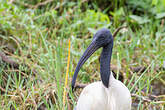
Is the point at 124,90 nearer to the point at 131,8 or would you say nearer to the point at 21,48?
the point at 21,48

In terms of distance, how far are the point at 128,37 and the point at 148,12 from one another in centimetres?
90

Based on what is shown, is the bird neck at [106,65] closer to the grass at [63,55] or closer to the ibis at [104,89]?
the ibis at [104,89]

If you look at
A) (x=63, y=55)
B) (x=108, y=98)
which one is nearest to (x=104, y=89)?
(x=108, y=98)

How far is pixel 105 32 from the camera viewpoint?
8.01 ft

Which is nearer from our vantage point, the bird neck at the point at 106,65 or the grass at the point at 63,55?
the bird neck at the point at 106,65

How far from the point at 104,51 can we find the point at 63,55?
1273 millimetres

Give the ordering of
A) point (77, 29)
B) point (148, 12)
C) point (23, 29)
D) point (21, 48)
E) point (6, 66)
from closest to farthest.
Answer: point (6, 66) < point (21, 48) < point (23, 29) < point (77, 29) < point (148, 12)

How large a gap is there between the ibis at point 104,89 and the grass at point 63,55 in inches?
9.4

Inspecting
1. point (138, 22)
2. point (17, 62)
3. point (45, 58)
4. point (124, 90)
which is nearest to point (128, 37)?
point (138, 22)

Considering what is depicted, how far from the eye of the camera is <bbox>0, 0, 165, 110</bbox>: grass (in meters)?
3.10

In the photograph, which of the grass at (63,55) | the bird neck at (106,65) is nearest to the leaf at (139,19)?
the grass at (63,55)

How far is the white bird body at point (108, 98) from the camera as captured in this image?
2469 mm

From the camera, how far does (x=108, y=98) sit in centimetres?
251

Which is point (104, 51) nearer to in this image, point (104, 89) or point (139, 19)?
point (104, 89)
